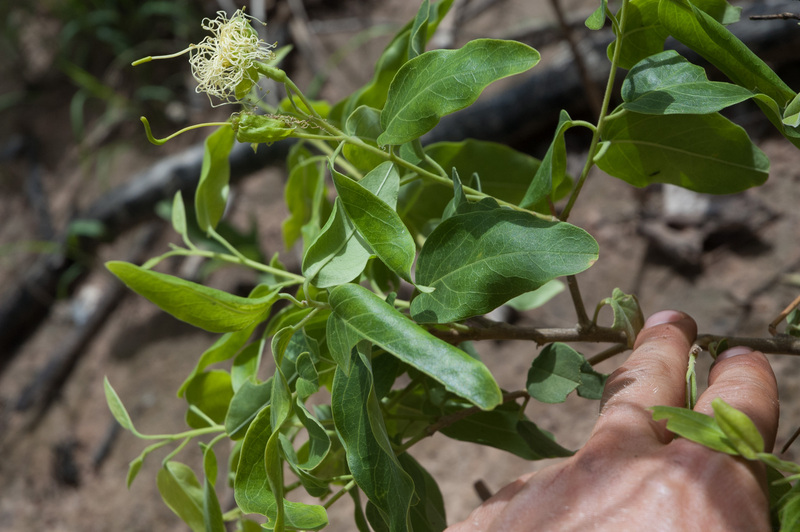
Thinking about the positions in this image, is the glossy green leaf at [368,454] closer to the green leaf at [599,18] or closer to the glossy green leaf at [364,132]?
the glossy green leaf at [364,132]

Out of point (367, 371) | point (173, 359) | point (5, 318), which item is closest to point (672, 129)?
point (367, 371)

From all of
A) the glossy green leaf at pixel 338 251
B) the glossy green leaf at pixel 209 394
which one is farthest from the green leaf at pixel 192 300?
the glossy green leaf at pixel 209 394

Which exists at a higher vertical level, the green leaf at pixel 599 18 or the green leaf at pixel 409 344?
the green leaf at pixel 599 18

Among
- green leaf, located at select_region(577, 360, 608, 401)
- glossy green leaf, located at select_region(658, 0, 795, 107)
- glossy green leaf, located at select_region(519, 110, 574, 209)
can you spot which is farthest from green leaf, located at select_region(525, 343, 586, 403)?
glossy green leaf, located at select_region(658, 0, 795, 107)

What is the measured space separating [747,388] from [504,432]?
0.69ft

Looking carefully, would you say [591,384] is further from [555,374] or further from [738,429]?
[738,429]

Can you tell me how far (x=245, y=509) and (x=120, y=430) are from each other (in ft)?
5.63

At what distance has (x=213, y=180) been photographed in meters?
0.61

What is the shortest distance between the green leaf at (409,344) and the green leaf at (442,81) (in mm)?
117

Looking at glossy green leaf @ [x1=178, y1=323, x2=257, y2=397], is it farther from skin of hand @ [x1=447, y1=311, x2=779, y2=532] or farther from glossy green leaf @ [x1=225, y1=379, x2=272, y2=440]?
skin of hand @ [x1=447, y1=311, x2=779, y2=532]

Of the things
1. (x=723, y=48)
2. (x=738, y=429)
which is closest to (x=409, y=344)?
(x=738, y=429)

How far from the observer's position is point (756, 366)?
0.46 m

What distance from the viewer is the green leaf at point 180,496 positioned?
0.57m

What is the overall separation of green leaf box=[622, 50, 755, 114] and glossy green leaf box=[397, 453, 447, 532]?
34cm
